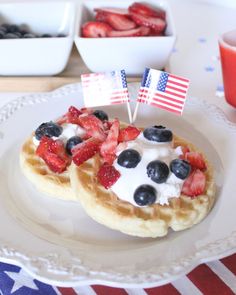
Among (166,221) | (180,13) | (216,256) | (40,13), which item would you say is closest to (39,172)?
(166,221)

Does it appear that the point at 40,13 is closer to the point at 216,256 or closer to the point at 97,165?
the point at 97,165

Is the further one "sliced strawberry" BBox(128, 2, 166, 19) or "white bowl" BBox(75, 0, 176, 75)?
"sliced strawberry" BBox(128, 2, 166, 19)

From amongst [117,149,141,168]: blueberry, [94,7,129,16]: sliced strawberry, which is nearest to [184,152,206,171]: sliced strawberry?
[117,149,141,168]: blueberry

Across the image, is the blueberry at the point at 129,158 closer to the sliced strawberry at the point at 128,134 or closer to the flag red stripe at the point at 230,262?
the sliced strawberry at the point at 128,134

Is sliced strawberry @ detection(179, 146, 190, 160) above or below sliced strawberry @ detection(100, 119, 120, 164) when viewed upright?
above

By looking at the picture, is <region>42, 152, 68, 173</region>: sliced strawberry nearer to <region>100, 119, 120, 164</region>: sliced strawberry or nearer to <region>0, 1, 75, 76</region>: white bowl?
<region>100, 119, 120, 164</region>: sliced strawberry

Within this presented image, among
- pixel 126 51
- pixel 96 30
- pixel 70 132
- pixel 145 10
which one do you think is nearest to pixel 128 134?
pixel 70 132

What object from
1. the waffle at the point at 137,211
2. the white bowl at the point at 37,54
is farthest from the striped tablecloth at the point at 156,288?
the white bowl at the point at 37,54

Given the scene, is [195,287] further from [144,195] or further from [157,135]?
[157,135]
